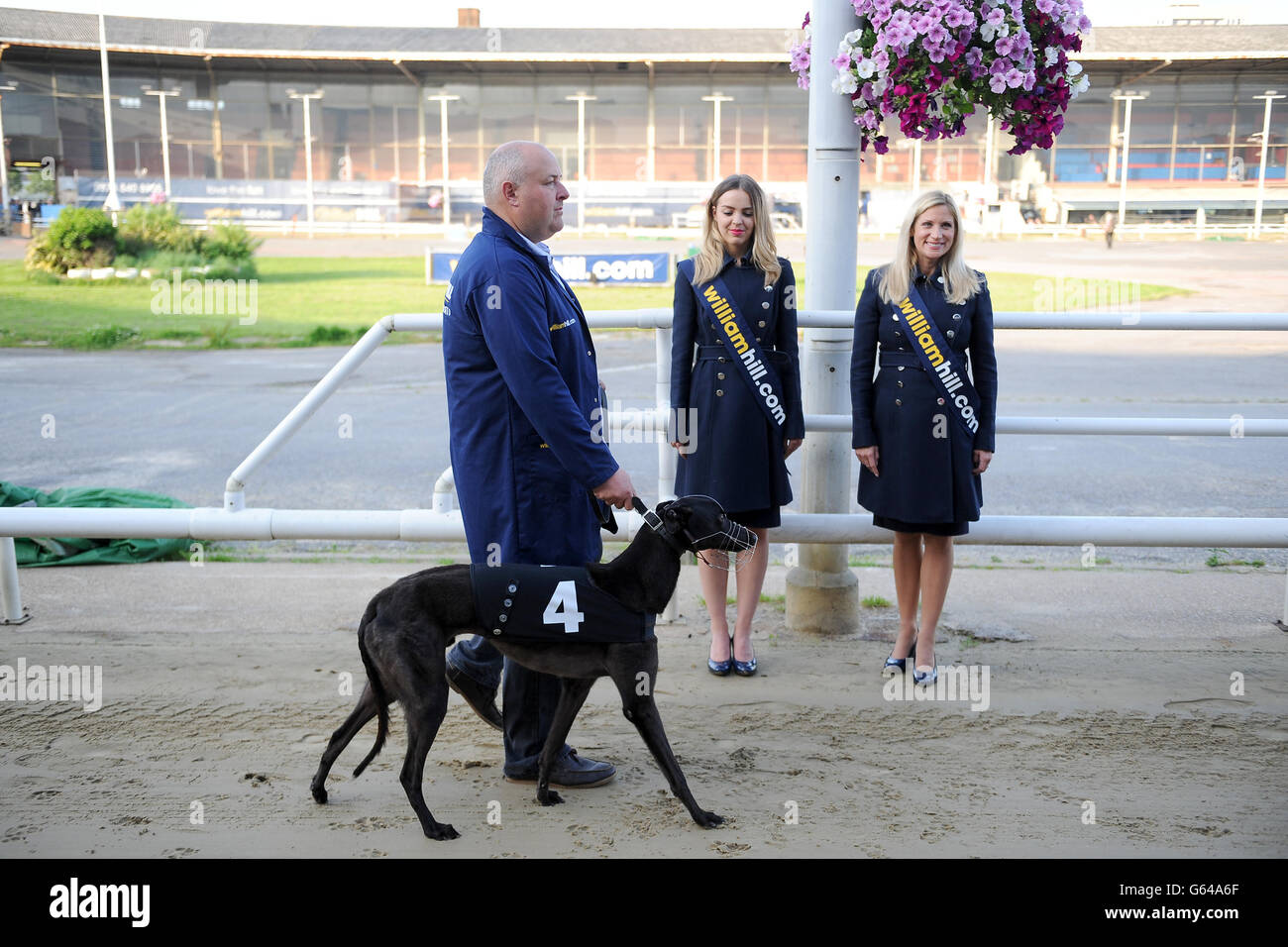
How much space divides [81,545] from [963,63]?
201 inches

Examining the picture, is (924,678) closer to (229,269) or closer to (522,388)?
(522,388)

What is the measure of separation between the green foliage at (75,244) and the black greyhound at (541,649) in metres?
25.9

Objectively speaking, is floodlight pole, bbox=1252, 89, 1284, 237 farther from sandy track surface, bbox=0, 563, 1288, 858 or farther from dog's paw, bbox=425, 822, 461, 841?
dog's paw, bbox=425, 822, 461, 841

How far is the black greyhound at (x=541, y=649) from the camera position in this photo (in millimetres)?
3223

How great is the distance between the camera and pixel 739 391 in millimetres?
4348

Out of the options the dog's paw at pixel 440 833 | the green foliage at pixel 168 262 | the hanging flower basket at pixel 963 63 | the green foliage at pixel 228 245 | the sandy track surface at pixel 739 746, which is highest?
the hanging flower basket at pixel 963 63

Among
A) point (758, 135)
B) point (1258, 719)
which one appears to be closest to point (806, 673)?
point (1258, 719)

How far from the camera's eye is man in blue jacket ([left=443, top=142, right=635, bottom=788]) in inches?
124

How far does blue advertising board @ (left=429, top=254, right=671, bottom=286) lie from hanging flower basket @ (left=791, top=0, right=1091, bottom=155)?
18.2 meters

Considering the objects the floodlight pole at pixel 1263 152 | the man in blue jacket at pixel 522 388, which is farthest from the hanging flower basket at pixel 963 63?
the floodlight pole at pixel 1263 152

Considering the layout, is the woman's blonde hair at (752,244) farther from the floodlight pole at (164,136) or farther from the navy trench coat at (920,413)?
the floodlight pole at (164,136)

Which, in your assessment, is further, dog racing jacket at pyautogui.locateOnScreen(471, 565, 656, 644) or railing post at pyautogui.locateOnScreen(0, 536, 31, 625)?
railing post at pyautogui.locateOnScreen(0, 536, 31, 625)
